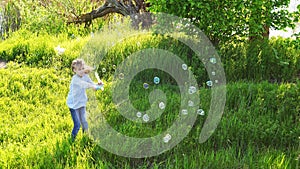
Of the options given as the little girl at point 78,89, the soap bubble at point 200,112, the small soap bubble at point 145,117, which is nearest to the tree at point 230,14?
the soap bubble at point 200,112

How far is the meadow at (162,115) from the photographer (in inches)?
142

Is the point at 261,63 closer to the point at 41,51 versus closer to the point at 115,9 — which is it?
the point at 41,51

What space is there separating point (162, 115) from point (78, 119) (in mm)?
920

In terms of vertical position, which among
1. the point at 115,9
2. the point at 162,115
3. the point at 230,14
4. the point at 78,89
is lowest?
the point at 162,115

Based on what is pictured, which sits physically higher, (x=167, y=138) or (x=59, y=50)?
(x=59, y=50)

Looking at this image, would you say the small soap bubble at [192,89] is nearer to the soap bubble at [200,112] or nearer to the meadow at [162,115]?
the meadow at [162,115]

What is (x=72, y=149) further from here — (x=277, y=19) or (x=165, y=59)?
(x=277, y=19)

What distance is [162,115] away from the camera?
4.27m

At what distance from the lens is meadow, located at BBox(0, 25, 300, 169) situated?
3.60 m

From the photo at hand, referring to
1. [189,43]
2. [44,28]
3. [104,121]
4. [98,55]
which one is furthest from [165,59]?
[44,28]

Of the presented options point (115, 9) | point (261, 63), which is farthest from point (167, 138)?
point (115, 9)

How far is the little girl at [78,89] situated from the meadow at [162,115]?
23 centimetres

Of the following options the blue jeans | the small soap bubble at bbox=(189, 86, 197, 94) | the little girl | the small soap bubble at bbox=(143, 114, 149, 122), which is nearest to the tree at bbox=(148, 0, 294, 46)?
the small soap bubble at bbox=(189, 86, 197, 94)

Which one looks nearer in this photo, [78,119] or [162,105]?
[78,119]
